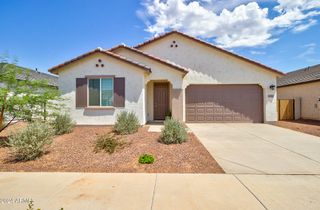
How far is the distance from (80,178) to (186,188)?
2.47m

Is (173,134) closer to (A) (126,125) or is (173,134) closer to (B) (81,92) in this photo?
(A) (126,125)

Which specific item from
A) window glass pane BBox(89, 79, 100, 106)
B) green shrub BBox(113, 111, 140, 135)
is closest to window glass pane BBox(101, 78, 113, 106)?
window glass pane BBox(89, 79, 100, 106)

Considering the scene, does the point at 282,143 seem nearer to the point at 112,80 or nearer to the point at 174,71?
the point at 174,71

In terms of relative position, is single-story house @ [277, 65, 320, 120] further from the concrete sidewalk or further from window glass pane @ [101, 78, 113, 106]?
window glass pane @ [101, 78, 113, 106]

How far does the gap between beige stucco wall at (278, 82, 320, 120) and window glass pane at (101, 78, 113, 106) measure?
15733 millimetres

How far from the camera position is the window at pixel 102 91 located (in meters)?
10.8

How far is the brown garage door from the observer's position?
43.6 ft

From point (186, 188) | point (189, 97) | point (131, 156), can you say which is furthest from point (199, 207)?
point (189, 97)

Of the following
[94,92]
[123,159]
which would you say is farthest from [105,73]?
[123,159]

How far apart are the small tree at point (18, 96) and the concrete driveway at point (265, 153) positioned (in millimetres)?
6904

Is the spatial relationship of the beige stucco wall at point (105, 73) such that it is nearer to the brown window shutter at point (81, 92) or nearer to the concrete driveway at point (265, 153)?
the brown window shutter at point (81, 92)

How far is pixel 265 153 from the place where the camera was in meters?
6.29

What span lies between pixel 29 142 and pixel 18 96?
8.26 ft

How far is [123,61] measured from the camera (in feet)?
35.1
